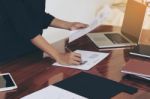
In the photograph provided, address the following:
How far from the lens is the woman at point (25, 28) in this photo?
1.43 metres

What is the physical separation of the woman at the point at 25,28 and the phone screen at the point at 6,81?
0.24 metres

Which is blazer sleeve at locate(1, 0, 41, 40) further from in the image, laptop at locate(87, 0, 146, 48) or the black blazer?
laptop at locate(87, 0, 146, 48)

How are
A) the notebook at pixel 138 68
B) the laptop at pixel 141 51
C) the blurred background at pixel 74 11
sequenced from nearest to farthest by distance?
the notebook at pixel 138 68 → the laptop at pixel 141 51 → the blurred background at pixel 74 11

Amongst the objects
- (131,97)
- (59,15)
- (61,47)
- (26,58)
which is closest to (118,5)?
(59,15)

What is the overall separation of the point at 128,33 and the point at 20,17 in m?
0.84

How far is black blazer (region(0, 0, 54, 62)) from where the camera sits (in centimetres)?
143

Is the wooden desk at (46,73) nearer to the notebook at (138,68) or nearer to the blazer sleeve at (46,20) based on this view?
the notebook at (138,68)

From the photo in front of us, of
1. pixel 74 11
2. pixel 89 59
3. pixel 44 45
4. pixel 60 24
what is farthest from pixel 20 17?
pixel 74 11

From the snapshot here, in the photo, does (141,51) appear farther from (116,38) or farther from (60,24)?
(60,24)

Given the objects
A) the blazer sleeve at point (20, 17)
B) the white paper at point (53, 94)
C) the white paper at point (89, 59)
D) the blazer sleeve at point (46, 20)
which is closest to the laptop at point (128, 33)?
the white paper at point (89, 59)

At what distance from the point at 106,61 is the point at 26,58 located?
1.43ft

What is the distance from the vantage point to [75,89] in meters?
1.24

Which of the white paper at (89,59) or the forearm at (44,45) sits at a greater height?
the forearm at (44,45)

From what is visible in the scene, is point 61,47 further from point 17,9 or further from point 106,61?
point 17,9
